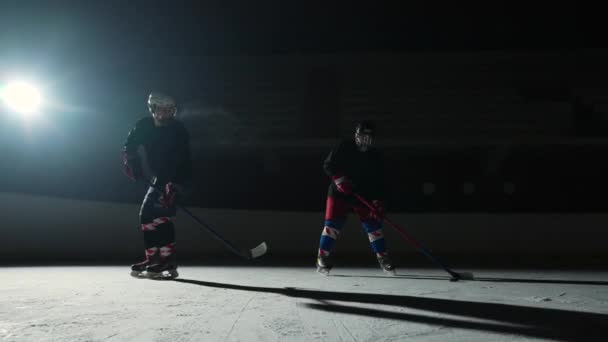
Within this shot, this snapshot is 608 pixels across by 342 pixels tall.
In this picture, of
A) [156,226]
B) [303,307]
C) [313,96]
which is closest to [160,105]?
[156,226]

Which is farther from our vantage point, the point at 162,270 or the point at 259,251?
the point at 259,251

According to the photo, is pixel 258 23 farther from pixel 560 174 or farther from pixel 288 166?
pixel 560 174

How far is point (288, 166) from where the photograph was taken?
288 inches

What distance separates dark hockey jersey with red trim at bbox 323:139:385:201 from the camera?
14.7 feet

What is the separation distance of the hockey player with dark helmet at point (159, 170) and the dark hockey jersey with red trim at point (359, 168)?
1171 mm

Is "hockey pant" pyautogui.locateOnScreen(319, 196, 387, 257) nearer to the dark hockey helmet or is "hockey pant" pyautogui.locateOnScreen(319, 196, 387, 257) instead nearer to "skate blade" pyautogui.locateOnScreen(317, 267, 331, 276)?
"skate blade" pyautogui.locateOnScreen(317, 267, 331, 276)

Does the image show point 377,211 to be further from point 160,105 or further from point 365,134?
point 160,105

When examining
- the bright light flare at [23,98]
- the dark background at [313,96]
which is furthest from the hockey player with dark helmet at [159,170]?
the bright light flare at [23,98]

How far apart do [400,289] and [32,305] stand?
87.2 inches

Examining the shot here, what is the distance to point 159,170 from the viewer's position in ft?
14.1

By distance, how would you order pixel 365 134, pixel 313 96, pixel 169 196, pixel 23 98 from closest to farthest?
pixel 169 196 < pixel 365 134 < pixel 23 98 < pixel 313 96

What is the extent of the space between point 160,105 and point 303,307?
2093mm

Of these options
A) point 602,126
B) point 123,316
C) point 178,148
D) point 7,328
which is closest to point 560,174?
point 602,126

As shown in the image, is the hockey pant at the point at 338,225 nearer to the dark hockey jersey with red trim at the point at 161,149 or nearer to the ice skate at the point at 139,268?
the dark hockey jersey with red trim at the point at 161,149
